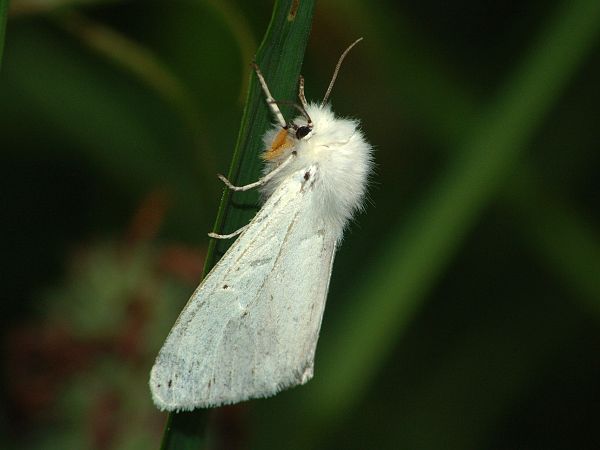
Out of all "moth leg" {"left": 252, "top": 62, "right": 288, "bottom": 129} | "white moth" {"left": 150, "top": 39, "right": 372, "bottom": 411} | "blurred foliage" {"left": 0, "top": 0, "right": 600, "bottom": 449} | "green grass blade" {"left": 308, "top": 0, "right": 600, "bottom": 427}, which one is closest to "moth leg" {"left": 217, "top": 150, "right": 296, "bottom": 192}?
"white moth" {"left": 150, "top": 39, "right": 372, "bottom": 411}

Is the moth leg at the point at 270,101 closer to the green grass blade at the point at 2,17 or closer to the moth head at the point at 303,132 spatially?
the moth head at the point at 303,132

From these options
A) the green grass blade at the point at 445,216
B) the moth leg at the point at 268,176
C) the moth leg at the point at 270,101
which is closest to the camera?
the moth leg at the point at 270,101

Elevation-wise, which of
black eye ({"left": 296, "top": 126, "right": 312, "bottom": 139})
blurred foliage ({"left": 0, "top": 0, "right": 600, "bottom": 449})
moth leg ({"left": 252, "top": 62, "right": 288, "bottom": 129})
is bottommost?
blurred foliage ({"left": 0, "top": 0, "right": 600, "bottom": 449})

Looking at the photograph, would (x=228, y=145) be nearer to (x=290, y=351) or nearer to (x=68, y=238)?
(x=68, y=238)

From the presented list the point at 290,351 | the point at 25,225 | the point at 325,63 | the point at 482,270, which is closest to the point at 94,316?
the point at 25,225

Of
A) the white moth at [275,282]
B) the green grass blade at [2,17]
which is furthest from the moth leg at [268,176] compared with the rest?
the green grass blade at [2,17]

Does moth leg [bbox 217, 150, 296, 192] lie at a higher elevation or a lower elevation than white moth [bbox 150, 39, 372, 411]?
higher

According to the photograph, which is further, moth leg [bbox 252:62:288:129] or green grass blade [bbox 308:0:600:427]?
green grass blade [bbox 308:0:600:427]

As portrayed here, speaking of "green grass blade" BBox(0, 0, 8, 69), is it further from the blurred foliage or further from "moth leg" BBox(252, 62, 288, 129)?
the blurred foliage
